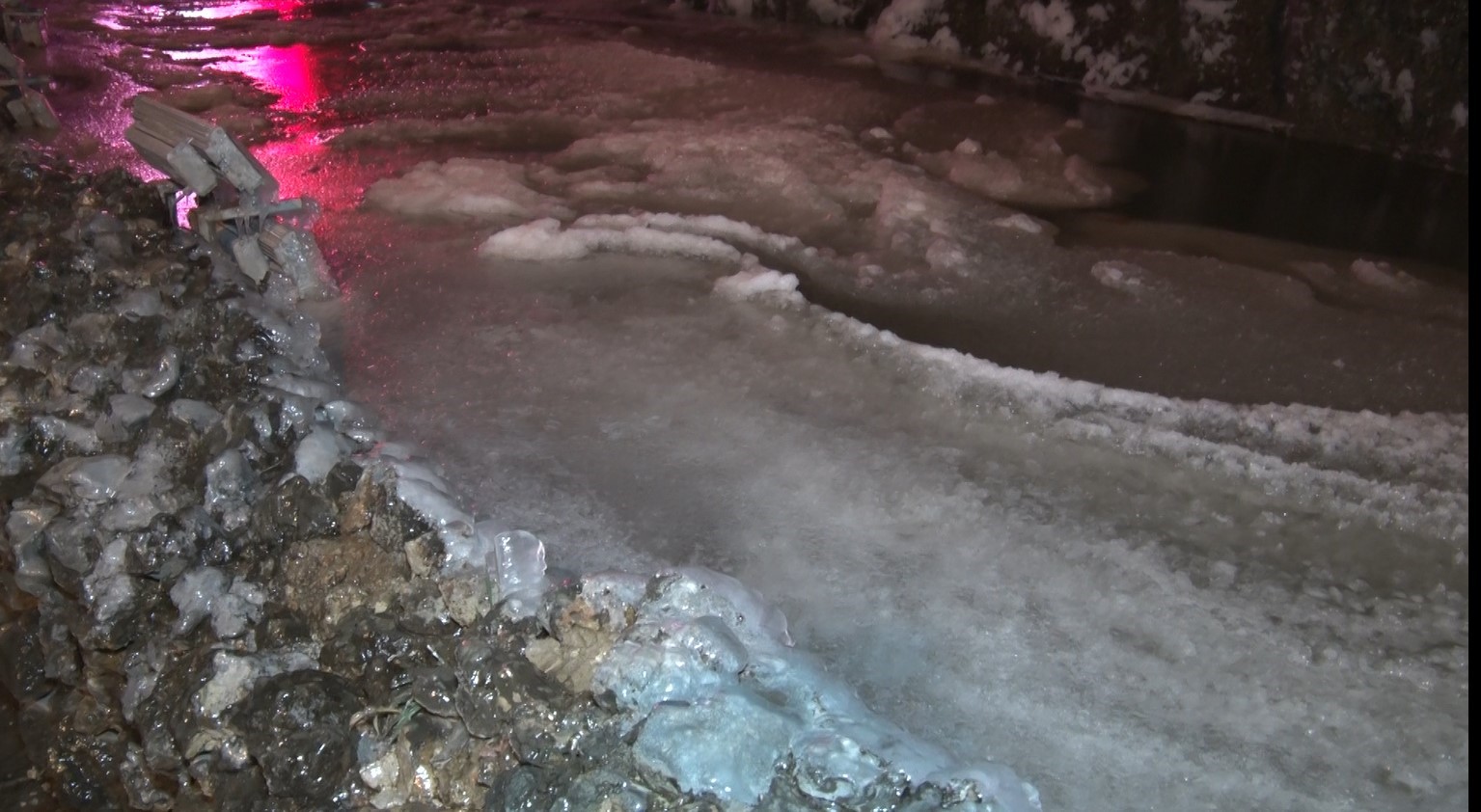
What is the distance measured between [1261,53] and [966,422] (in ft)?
9.85

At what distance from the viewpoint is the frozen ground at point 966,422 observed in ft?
6.19

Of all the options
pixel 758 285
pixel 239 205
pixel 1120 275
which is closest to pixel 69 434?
pixel 239 205

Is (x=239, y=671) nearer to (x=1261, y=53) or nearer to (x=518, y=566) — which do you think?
(x=518, y=566)

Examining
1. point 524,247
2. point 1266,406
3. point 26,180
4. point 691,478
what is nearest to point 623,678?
point 691,478

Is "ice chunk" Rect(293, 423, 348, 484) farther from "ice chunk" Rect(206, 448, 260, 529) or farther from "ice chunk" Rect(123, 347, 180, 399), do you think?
"ice chunk" Rect(123, 347, 180, 399)

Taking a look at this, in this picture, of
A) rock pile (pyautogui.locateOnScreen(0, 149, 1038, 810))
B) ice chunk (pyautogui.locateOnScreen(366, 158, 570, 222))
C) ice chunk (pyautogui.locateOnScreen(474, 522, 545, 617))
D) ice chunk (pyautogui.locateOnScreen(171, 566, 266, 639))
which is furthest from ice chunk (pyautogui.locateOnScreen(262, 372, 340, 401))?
ice chunk (pyautogui.locateOnScreen(366, 158, 570, 222))

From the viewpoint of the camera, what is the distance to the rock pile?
1.64 meters

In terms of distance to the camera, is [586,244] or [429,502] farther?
[586,244]

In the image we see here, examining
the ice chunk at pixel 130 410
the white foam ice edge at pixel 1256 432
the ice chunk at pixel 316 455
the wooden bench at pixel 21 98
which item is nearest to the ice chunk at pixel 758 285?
the white foam ice edge at pixel 1256 432

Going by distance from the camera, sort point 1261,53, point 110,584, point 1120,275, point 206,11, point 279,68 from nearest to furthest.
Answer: point 110,584 → point 1120,275 → point 1261,53 → point 279,68 → point 206,11

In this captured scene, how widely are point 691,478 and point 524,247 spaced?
1260 mm

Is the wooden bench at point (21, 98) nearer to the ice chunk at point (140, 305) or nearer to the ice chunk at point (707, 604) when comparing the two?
the ice chunk at point (140, 305)

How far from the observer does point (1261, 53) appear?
464 cm

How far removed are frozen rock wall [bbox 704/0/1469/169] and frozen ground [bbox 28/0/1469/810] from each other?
3.50 feet
